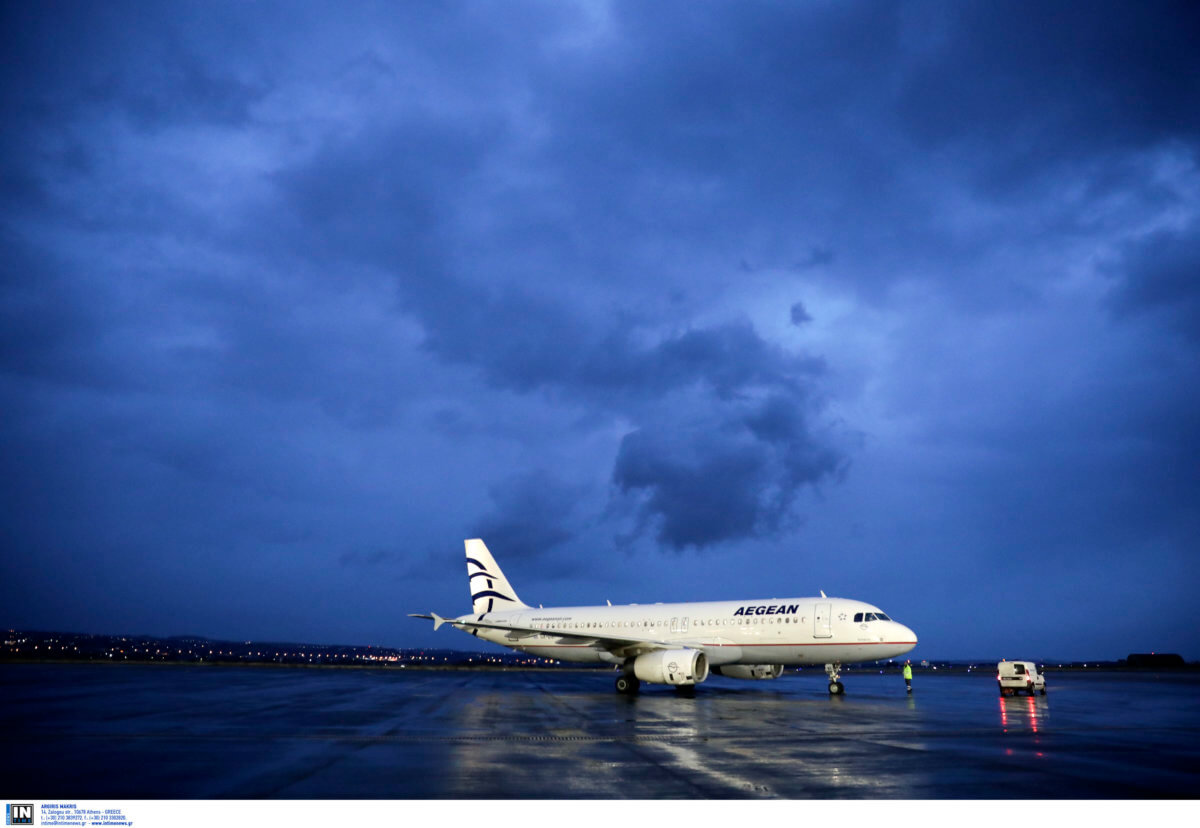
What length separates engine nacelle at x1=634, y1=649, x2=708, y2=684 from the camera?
32438mm

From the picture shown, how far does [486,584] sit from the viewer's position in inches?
1909

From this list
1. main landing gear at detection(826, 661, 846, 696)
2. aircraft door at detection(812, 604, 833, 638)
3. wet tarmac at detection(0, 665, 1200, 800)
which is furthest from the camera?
aircraft door at detection(812, 604, 833, 638)

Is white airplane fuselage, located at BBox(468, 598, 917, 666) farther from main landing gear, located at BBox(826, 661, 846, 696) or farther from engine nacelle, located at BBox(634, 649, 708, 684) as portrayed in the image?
engine nacelle, located at BBox(634, 649, 708, 684)

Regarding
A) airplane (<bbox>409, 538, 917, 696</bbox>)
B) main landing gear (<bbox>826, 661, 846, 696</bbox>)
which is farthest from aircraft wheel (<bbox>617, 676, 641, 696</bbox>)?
main landing gear (<bbox>826, 661, 846, 696</bbox>)

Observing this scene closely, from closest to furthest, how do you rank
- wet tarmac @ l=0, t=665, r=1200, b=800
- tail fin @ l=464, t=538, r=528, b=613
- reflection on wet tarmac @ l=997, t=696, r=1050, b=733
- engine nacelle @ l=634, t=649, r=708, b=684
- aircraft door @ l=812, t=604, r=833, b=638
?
wet tarmac @ l=0, t=665, r=1200, b=800 < reflection on wet tarmac @ l=997, t=696, r=1050, b=733 < engine nacelle @ l=634, t=649, r=708, b=684 < aircraft door @ l=812, t=604, r=833, b=638 < tail fin @ l=464, t=538, r=528, b=613

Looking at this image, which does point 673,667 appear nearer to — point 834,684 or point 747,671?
point 747,671

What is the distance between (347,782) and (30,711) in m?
16.3

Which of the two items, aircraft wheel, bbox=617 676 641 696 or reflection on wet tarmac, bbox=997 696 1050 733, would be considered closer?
reflection on wet tarmac, bbox=997 696 1050 733

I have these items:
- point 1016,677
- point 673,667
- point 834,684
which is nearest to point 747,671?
point 834,684
